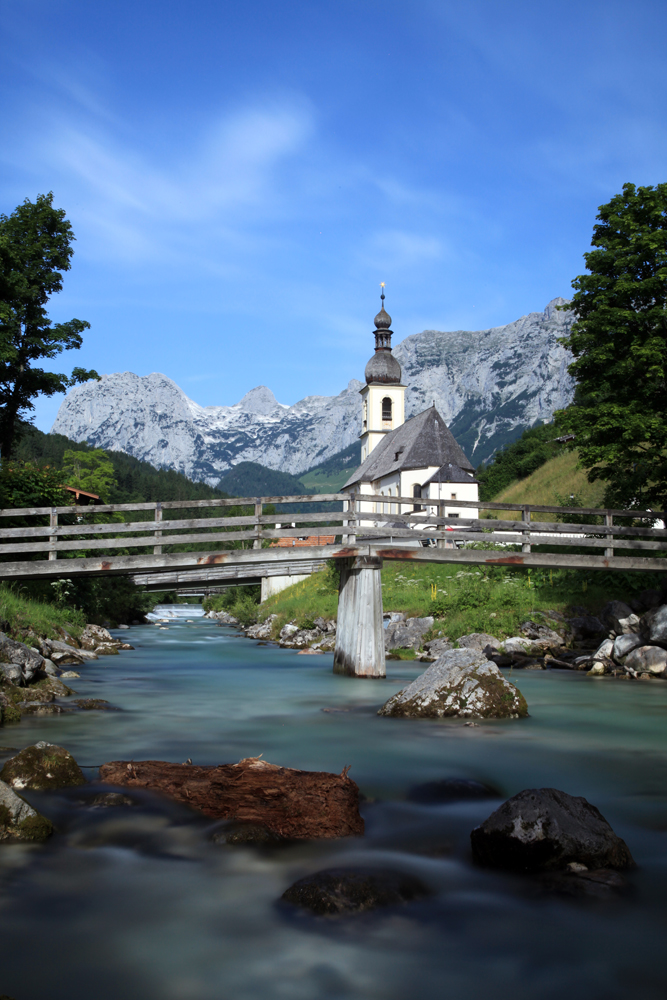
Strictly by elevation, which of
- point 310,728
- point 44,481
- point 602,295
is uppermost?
point 602,295

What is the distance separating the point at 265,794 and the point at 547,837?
2514mm

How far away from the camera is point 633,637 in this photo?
17.9 m

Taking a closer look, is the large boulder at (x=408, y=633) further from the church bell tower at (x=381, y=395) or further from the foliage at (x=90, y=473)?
the church bell tower at (x=381, y=395)

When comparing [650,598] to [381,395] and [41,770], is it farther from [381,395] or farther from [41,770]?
[381,395]

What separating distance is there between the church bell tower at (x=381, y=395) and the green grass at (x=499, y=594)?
183 feet

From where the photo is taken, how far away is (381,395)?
84.8 metres

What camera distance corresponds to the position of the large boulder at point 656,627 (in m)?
17.2

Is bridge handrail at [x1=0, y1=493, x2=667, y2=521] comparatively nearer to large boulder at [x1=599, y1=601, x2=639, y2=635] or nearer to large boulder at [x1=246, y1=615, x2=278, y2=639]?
large boulder at [x1=599, y1=601, x2=639, y2=635]

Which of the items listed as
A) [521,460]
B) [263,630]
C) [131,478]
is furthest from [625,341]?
[131,478]

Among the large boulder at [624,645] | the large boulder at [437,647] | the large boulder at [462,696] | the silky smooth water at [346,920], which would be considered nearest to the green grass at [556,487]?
the large boulder at [437,647]

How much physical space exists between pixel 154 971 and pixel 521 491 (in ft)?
135

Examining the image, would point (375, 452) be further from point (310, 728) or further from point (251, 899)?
point (251, 899)

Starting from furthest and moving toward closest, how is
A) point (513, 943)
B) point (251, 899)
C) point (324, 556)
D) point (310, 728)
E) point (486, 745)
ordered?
point (324, 556)
point (310, 728)
point (486, 745)
point (251, 899)
point (513, 943)

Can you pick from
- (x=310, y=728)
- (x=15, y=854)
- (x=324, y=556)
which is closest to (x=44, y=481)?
(x=324, y=556)
